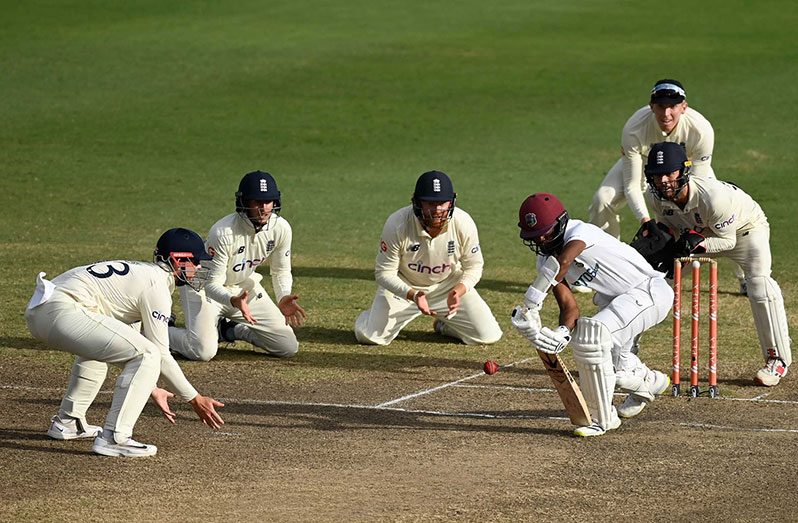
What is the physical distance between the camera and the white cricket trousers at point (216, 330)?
11445mm

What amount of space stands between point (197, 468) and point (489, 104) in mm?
18842

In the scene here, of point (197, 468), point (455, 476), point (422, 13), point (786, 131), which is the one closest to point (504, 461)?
point (455, 476)

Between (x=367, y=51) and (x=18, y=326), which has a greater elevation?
(x=367, y=51)

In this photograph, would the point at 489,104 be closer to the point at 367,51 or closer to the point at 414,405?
the point at 367,51

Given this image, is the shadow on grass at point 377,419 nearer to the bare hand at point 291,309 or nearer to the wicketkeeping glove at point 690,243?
the bare hand at point 291,309

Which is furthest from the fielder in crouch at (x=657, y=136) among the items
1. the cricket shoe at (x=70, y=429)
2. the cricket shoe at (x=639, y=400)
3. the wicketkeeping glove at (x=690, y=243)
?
the cricket shoe at (x=70, y=429)

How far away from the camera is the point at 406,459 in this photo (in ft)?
28.5

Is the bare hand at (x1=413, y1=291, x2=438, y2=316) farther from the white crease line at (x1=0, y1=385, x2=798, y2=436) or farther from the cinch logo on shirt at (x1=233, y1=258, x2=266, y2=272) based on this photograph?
the cinch logo on shirt at (x1=233, y1=258, x2=266, y2=272)

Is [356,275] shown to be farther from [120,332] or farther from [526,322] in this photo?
[120,332]

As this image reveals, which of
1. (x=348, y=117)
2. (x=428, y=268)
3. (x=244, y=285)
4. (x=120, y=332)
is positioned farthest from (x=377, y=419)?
(x=348, y=117)

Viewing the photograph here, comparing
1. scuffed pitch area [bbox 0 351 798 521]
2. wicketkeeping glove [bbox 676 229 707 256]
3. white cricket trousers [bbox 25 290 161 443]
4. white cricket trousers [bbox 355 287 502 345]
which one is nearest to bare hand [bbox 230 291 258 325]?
scuffed pitch area [bbox 0 351 798 521]

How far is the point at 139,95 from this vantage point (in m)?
26.5

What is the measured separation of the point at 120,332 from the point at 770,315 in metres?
5.21

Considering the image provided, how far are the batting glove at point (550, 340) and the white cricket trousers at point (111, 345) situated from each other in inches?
96.2
